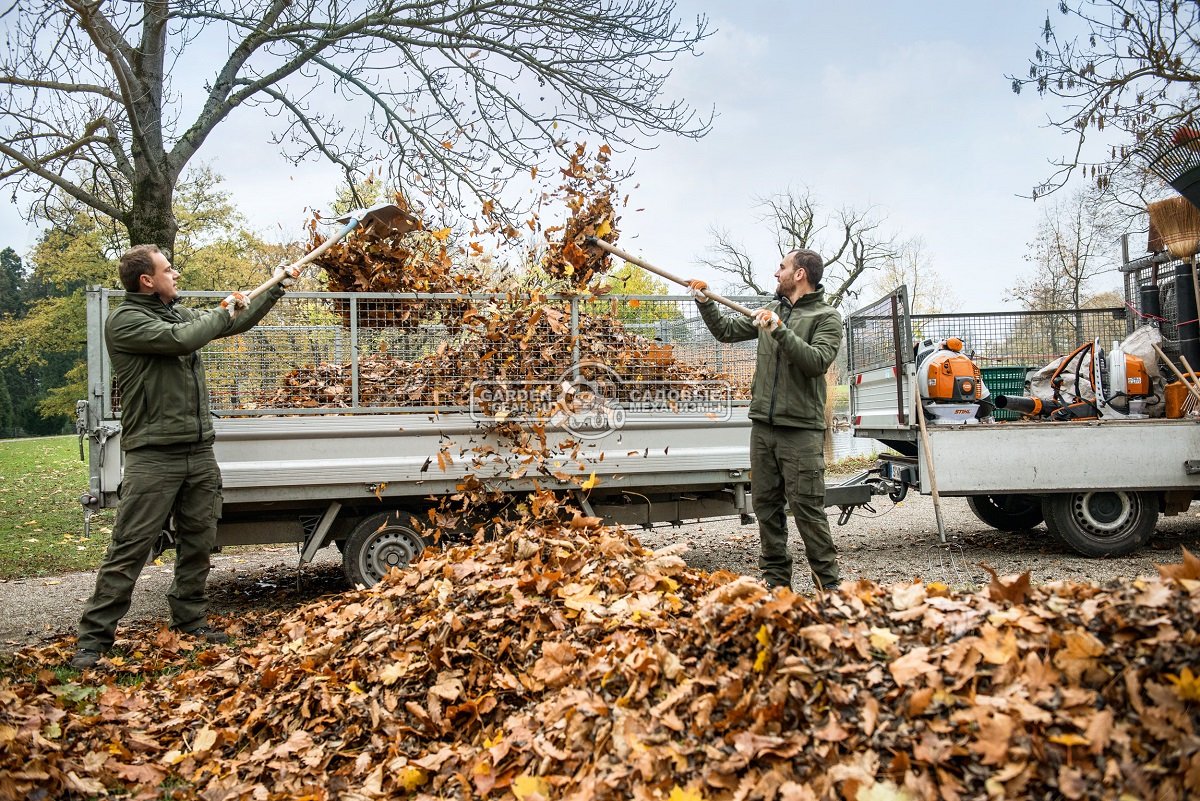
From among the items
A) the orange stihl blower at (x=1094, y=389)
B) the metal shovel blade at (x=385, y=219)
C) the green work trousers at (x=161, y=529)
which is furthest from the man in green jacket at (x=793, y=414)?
the orange stihl blower at (x=1094, y=389)

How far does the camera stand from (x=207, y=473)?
504cm

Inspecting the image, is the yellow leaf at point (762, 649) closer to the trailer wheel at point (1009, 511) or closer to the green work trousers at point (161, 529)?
the green work trousers at point (161, 529)

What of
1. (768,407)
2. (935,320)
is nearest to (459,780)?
(768,407)

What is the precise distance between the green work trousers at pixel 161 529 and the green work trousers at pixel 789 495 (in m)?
3.36

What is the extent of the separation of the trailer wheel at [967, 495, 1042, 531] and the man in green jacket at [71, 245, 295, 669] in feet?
21.7

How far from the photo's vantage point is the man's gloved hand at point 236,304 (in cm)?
494

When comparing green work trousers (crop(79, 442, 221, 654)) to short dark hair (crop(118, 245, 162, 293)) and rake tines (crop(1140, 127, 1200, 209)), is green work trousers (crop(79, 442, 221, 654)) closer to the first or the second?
short dark hair (crop(118, 245, 162, 293))

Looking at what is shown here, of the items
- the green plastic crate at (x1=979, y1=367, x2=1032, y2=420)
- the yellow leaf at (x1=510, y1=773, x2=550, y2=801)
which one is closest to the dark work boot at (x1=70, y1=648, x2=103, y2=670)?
the yellow leaf at (x1=510, y1=773, x2=550, y2=801)

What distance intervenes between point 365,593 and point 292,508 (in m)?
1.16

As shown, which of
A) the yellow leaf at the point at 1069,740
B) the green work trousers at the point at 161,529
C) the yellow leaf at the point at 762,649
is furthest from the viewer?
the green work trousers at the point at 161,529

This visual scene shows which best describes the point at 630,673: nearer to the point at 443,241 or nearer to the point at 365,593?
the point at 365,593

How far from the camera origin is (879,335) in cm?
762

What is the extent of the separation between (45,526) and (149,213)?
4843mm

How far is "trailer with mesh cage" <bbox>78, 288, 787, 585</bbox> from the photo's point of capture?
5.44 m
